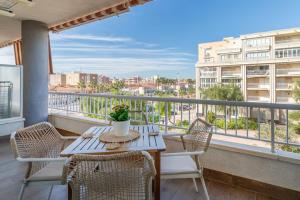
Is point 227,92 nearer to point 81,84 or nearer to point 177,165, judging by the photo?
point 81,84

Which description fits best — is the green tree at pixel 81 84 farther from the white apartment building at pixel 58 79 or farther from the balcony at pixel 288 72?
the balcony at pixel 288 72

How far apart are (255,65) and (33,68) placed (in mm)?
10918

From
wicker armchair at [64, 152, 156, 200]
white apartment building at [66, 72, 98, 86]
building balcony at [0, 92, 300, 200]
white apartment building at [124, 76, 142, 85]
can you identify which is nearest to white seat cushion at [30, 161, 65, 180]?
building balcony at [0, 92, 300, 200]

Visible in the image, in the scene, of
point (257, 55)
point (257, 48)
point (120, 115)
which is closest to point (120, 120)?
point (120, 115)

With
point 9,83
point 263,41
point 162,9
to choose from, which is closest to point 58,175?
point 9,83

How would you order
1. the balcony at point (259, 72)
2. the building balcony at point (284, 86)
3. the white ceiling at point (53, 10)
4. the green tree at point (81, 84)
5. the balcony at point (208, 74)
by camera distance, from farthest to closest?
the balcony at point (208, 74), the balcony at point (259, 72), the building balcony at point (284, 86), the green tree at point (81, 84), the white ceiling at point (53, 10)

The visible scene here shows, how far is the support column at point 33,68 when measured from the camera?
13.4 feet

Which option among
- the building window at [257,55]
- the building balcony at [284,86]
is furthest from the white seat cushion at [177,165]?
the building window at [257,55]

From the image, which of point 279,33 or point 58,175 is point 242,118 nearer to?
point 58,175

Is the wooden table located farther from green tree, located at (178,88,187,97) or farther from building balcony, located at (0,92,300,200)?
green tree, located at (178,88,187,97)

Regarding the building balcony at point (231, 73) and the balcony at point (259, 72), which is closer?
the balcony at point (259, 72)

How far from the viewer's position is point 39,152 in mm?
2010

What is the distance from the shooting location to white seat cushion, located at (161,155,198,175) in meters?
1.75

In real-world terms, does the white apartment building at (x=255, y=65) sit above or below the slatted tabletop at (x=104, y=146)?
above
